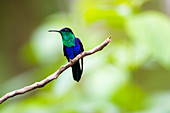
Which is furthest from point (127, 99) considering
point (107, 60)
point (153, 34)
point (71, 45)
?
point (71, 45)

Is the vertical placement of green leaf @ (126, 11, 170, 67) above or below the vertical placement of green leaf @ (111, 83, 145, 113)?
above

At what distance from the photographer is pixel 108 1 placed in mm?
2217

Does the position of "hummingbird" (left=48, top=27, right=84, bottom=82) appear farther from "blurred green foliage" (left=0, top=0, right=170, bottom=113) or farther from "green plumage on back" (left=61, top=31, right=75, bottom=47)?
"blurred green foliage" (left=0, top=0, right=170, bottom=113)

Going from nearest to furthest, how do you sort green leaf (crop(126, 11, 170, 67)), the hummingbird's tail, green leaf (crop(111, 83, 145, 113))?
the hummingbird's tail
green leaf (crop(126, 11, 170, 67))
green leaf (crop(111, 83, 145, 113))

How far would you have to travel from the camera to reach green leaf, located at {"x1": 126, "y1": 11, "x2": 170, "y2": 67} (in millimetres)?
1616

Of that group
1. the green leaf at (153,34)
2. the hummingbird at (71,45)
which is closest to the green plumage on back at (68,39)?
the hummingbird at (71,45)

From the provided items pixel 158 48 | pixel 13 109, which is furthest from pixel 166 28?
pixel 13 109

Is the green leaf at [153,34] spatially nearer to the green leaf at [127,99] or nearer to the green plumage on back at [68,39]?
the green leaf at [127,99]

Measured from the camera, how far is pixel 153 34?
1673 millimetres

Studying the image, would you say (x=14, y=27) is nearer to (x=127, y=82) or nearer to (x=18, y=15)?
(x=18, y=15)

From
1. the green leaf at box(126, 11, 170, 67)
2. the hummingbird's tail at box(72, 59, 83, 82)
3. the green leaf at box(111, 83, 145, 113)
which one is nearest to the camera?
the hummingbird's tail at box(72, 59, 83, 82)

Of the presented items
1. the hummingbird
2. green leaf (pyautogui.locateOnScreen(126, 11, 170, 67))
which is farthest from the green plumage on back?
green leaf (pyautogui.locateOnScreen(126, 11, 170, 67))

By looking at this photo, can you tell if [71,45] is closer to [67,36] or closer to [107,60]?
[67,36]

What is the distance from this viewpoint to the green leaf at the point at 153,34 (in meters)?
1.62
